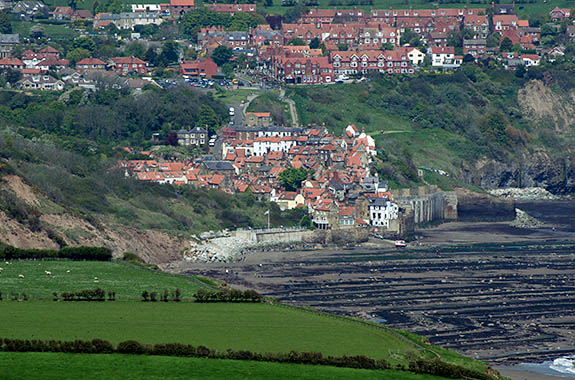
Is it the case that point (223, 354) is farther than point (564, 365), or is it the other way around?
point (564, 365)

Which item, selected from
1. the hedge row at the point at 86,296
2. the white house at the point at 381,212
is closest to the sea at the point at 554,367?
the hedge row at the point at 86,296

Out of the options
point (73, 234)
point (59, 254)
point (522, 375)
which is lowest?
point (522, 375)

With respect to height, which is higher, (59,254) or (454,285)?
(59,254)

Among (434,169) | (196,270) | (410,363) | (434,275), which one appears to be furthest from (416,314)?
(434,169)

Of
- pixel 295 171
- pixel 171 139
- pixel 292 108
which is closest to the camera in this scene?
pixel 295 171

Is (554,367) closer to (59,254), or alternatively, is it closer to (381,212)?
(59,254)

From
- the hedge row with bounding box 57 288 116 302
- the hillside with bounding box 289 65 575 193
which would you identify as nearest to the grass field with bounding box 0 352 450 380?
the hedge row with bounding box 57 288 116 302

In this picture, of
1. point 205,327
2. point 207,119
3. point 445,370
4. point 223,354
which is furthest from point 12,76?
point 445,370
